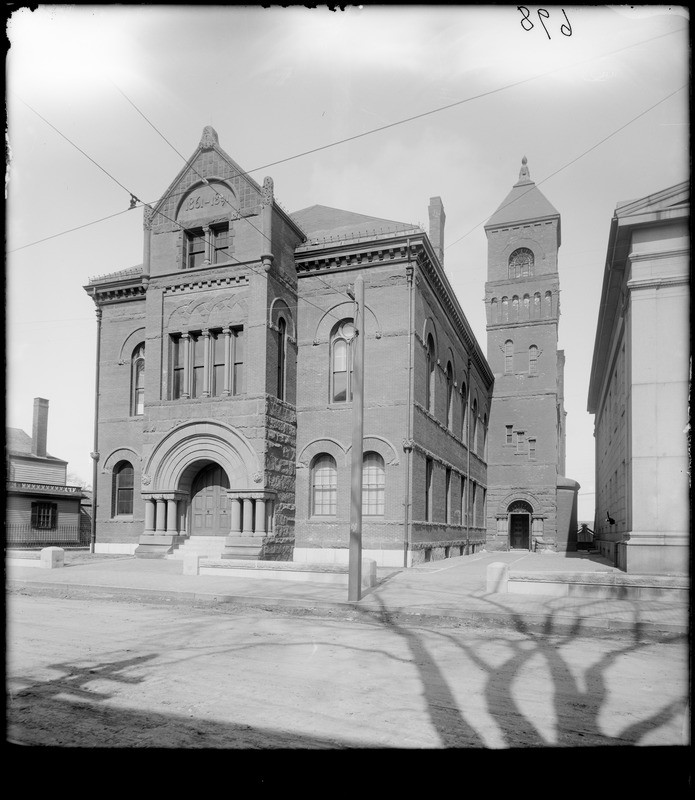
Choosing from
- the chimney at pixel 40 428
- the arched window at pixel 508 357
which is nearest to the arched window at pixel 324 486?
the chimney at pixel 40 428

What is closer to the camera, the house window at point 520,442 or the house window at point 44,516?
the house window at point 44,516

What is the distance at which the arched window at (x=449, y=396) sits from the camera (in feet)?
94.9

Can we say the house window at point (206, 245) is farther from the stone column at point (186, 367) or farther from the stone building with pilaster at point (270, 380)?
the stone column at point (186, 367)

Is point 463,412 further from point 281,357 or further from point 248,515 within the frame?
point 248,515

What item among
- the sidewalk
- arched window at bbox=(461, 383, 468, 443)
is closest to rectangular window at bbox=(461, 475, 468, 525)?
arched window at bbox=(461, 383, 468, 443)

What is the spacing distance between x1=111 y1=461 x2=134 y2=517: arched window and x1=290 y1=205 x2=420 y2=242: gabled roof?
11518 millimetres

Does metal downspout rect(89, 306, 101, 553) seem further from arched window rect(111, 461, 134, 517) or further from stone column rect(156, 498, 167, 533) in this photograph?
stone column rect(156, 498, 167, 533)

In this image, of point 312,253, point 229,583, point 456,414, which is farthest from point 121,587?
point 456,414

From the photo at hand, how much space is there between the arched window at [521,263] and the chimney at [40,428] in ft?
98.3

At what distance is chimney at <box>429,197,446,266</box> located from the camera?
109 ft

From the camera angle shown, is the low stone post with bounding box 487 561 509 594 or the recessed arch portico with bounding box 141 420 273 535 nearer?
the low stone post with bounding box 487 561 509 594

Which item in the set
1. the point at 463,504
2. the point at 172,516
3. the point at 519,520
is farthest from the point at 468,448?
the point at 172,516

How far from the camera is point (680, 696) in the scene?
258 inches

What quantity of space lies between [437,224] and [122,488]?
19758 mm
